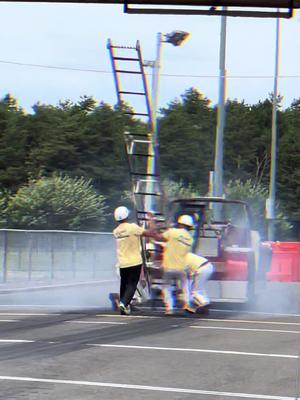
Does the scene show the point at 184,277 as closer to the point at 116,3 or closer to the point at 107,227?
the point at 116,3

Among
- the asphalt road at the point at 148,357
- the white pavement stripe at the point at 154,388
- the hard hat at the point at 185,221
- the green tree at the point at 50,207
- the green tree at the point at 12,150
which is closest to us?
the white pavement stripe at the point at 154,388

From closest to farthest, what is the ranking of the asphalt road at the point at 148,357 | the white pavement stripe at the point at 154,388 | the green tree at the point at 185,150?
the white pavement stripe at the point at 154,388 → the asphalt road at the point at 148,357 → the green tree at the point at 185,150

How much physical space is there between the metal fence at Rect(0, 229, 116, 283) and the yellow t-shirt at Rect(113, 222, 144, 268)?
34.5 ft

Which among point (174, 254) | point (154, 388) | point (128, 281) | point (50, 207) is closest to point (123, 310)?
point (128, 281)

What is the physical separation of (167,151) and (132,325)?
51.6m

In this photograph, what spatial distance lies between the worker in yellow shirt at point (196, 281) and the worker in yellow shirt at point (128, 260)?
86cm

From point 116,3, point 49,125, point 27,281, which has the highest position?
point 49,125

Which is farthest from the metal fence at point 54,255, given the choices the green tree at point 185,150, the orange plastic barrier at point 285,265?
the green tree at point 185,150

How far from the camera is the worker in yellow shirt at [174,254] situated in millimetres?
15461

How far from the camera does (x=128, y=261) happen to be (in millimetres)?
15273

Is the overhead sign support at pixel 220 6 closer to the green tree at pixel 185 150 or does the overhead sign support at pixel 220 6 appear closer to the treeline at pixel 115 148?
the treeline at pixel 115 148

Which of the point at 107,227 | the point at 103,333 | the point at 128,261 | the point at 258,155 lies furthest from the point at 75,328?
the point at 258,155

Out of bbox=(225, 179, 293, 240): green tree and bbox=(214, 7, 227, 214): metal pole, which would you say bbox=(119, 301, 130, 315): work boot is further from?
bbox=(225, 179, 293, 240): green tree

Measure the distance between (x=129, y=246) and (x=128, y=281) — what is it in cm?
58
